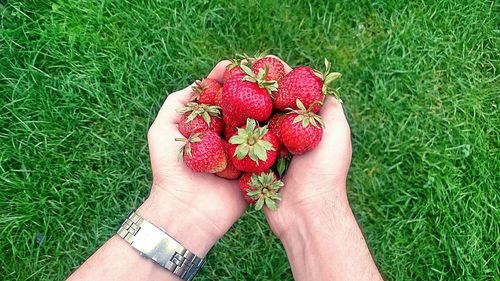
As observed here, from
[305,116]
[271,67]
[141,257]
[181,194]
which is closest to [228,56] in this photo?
[271,67]

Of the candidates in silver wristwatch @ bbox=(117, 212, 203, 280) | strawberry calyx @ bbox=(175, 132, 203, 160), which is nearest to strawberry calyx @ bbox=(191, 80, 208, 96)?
strawberry calyx @ bbox=(175, 132, 203, 160)

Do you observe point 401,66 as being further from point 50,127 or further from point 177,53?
point 50,127

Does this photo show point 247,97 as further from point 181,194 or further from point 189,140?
point 181,194

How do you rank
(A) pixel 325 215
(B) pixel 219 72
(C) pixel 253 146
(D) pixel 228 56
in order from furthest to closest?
1. (D) pixel 228 56
2. (B) pixel 219 72
3. (A) pixel 325 215
4. (C) pixel 253 146

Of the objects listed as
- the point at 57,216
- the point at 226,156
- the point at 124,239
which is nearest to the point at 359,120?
the point at 226,156

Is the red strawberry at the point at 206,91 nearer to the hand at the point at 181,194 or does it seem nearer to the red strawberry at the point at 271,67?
the hand at the point at 181,194

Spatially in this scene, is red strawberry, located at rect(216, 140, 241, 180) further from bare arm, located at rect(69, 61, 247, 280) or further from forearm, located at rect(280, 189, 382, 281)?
forearm, located at rect(280, 189, 382, 281)
